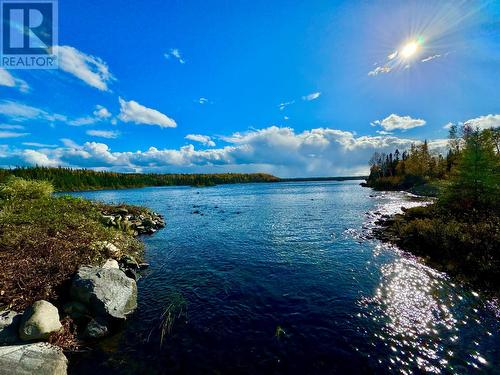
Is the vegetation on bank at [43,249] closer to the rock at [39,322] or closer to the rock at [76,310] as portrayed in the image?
the rock at [76,310]

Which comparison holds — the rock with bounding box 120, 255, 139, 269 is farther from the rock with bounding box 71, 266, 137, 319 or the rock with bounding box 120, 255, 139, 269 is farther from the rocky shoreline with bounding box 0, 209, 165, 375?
the rock with bounding box 71, 266, 137, 319

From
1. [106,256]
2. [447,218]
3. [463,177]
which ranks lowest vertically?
[106,256]

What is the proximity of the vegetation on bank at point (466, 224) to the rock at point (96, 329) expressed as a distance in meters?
17.6

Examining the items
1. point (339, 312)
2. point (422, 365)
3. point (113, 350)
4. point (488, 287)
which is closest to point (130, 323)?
point (113, 350)

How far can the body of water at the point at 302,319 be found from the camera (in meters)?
7.65

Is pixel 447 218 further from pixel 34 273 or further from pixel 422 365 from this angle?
pixel 34 273

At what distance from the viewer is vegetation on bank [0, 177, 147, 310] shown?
9500mm

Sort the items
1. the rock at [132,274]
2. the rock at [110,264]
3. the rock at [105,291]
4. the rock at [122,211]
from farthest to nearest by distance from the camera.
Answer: the rock at [122,211] < the rock at [132,274] < the rock at [110,264] < the rock at [105,291]

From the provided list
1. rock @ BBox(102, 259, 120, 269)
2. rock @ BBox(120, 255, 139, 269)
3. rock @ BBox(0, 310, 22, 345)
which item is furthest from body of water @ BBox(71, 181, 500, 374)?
rock @ BBox(0, 310, 22, 345)

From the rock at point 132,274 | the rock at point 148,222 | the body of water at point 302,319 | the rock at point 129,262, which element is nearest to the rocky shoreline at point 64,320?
the body of water at point 302,319

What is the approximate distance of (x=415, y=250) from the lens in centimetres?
1839

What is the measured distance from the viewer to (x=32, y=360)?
667cm

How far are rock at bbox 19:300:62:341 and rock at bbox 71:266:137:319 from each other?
130 centimetres

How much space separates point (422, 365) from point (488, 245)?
11.4 metres
